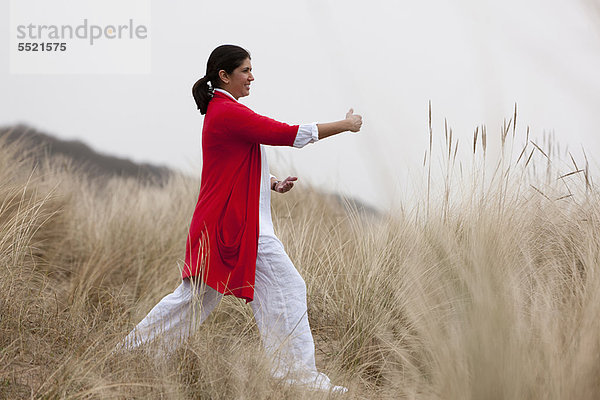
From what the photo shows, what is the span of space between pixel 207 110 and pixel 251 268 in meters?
0.81

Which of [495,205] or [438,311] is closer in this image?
[438,311]

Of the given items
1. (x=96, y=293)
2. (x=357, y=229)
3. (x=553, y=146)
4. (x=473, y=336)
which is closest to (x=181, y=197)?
(x=96, y=293)

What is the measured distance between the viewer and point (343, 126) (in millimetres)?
3570

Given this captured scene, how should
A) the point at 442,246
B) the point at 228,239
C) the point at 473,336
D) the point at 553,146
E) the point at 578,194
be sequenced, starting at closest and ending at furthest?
1. the point at 473,336
2. the point at 228,239
3. the point at 442,246
4. the point at 578,194
5. the point at 553,146

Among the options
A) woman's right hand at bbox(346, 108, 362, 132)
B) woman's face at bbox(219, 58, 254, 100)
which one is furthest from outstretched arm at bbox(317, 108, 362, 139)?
woman's face at bbox(219, 58, 254, 100)

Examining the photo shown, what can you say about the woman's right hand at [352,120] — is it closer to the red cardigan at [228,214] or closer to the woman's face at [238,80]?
the red cardigan at [228,214]

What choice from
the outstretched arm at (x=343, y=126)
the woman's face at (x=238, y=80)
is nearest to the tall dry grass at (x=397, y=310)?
the outstretched arm at (x=343, y=126)

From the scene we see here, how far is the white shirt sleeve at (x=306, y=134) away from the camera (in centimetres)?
360

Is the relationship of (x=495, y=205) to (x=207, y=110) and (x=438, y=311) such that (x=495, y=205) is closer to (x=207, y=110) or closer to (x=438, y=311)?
(x=438, y=311)

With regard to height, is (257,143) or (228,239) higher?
(257,143)

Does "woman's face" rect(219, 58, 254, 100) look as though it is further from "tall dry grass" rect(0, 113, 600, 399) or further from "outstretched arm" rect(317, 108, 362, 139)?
"tall dry grass" rect(0, 113, 600, 399)

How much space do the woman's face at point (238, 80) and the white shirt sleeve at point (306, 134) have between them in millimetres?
443

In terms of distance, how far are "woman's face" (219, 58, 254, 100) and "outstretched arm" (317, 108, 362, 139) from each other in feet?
1.57

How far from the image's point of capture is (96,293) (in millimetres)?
5602
